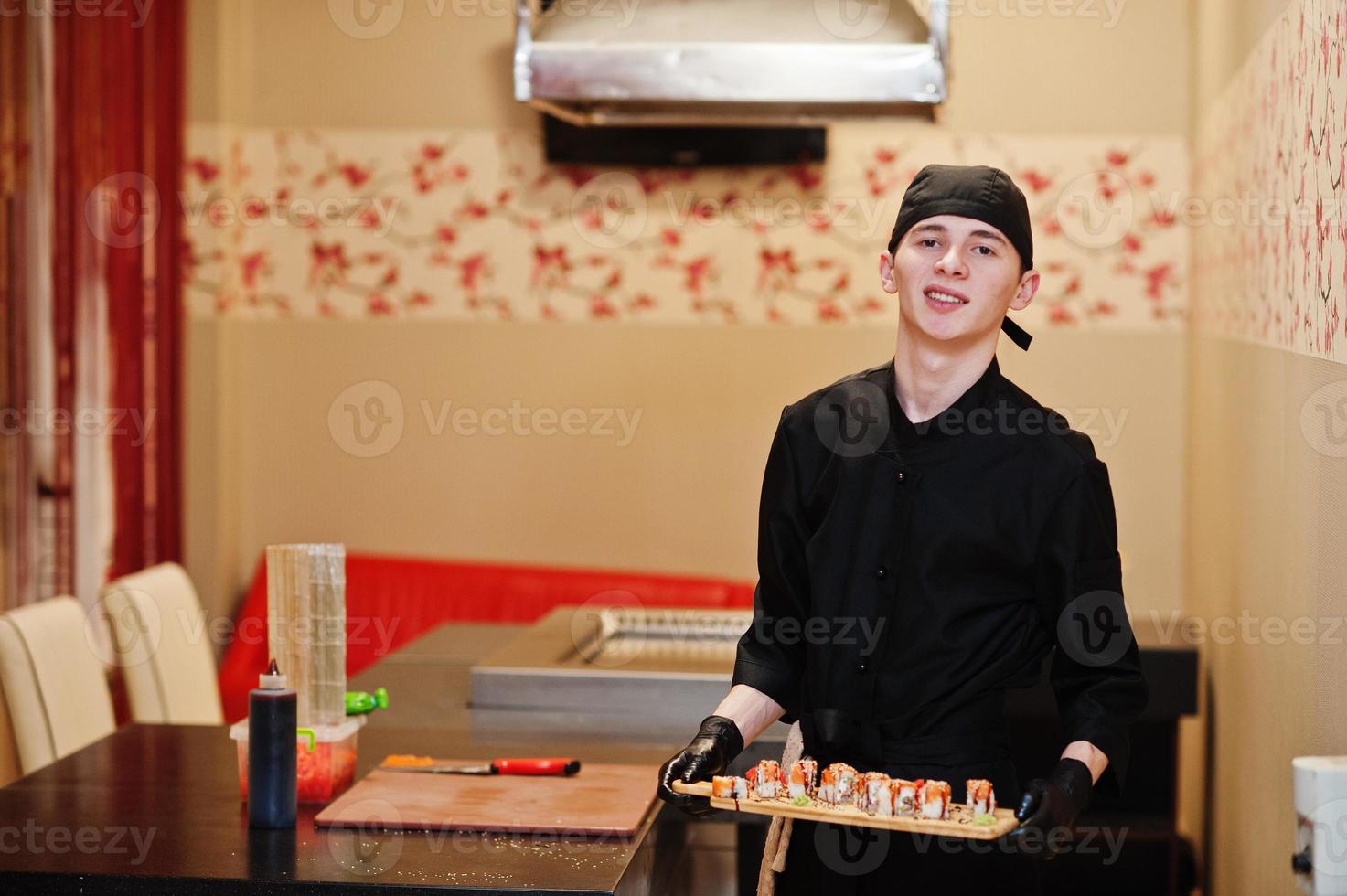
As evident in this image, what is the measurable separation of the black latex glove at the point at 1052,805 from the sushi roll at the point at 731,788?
0.82ft

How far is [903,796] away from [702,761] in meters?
0.21

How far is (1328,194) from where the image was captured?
6.28 feet

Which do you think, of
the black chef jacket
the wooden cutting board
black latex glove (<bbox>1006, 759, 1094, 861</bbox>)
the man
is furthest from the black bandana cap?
the wooden cutting board

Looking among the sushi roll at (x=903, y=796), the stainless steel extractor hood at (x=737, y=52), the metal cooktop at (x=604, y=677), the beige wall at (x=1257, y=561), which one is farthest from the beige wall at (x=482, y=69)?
the sushi roll at (x=903, y=796)

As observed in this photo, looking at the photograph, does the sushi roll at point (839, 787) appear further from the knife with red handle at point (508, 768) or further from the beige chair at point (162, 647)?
the beige chair at point (162, 647)

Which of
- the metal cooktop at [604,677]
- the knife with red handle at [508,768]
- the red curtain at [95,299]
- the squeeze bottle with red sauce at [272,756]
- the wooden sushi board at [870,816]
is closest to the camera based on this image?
the wooden sushi board at [870,816]

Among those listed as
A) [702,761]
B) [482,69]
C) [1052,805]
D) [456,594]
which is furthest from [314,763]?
[482,69]

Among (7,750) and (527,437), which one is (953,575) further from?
(527,437)

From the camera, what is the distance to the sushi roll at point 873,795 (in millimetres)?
1395

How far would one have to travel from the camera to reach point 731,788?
4.62 feet

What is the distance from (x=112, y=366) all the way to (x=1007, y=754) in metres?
2.57

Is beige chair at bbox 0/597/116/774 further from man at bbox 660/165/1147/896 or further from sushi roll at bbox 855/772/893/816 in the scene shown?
sushi roll at bbox 855/772/893/816

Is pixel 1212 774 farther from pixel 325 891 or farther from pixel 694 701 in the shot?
pixel 325 891

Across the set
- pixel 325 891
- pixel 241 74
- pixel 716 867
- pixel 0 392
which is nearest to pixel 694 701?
pixel 716 867
